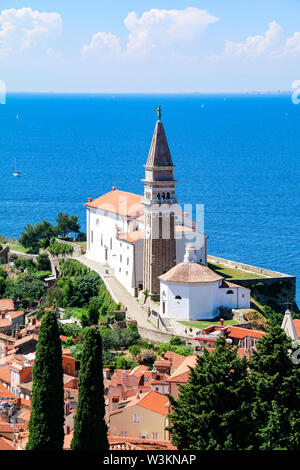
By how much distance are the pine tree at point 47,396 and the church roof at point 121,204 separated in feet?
74.8

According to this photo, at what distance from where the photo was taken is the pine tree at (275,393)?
77.2ft

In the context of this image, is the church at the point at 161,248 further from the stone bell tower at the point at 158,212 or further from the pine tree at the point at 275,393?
the pine tree at the point at 275,393

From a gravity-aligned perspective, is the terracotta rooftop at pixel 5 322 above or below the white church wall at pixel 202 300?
below

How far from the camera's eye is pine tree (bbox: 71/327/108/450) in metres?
24.1

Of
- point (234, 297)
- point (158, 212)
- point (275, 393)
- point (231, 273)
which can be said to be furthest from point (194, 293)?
point (275, 393)

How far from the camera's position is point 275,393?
2469cm

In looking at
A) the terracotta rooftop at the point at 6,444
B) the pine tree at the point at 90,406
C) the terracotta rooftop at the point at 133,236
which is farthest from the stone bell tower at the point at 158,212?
the pine tree at the point at 90,406

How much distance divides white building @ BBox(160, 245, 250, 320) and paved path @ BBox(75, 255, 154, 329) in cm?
111

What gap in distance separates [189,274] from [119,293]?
5497mm

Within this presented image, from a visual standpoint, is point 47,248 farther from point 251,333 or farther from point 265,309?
point 251,333

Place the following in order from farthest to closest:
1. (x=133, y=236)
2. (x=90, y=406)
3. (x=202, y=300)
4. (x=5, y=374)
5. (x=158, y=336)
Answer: (x=133, y=236)
(x=202, y=300)
(x=158, y=336)
(x=5, y=374)
(x=90, y=406)

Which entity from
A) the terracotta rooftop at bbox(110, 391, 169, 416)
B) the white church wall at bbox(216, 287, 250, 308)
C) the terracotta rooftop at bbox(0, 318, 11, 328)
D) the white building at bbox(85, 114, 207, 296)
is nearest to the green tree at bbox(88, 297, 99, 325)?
the white building at bbox(85, 114, 207, 296)

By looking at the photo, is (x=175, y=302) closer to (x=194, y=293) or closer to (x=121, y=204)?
(x=194, y=293)

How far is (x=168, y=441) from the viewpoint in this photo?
26.0m
